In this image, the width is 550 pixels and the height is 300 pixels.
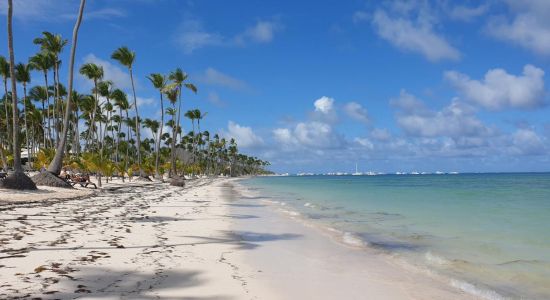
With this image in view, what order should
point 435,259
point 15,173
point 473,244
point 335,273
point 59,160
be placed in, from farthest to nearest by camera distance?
point 59,160 → point 15,173 → point 473,244 → point 435,259 → point 335,273

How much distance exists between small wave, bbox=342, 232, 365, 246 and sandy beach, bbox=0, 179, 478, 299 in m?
0.52

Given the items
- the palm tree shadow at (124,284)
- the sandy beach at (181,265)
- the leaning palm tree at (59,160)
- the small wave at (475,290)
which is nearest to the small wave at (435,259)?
the sandy beach at (181,265)

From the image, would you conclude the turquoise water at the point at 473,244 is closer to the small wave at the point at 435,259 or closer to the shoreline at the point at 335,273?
the small wave at the point at 435,259

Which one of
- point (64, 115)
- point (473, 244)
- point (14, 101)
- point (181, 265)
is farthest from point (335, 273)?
point (64, 115)

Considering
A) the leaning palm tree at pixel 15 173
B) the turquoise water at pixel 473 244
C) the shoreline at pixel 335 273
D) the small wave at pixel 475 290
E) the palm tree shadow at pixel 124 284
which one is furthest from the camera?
the leaning palm tree at pixel 15 173

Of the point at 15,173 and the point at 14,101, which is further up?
the point at 14,101

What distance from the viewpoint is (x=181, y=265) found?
7.55 meters

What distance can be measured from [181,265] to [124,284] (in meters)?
1.59

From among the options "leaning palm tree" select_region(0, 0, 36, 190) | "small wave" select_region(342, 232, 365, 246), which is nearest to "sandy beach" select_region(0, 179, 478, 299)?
"small wave" select_region(342, 232, 365, 246)

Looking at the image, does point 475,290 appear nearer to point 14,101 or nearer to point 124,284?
point 124,284

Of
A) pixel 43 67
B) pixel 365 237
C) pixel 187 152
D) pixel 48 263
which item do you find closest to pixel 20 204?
pixel 48 263

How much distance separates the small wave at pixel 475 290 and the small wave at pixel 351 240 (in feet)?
13.7

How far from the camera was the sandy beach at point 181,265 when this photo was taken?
19.4ft

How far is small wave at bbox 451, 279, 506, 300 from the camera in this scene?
270 inches
